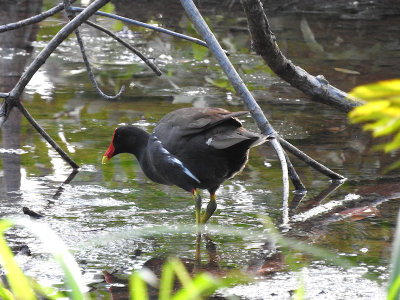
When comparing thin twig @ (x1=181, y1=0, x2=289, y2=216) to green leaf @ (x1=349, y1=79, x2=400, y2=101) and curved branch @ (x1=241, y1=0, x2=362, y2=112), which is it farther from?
green leaf @ (x1=349, y1=79, x2=400, y2=101)

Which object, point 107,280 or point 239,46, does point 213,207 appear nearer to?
A: point 107,280

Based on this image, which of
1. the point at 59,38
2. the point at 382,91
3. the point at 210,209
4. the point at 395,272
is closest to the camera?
the point at 382,91

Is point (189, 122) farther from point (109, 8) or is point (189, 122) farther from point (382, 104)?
point (109, 8)

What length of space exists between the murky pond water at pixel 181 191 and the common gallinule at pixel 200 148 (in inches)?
10.0

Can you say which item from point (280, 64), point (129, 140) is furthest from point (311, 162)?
point (129, 140)

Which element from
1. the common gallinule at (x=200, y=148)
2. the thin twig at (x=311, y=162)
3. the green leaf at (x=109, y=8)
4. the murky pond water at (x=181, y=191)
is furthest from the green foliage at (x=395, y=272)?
the green leaf at (x=109, y=8)

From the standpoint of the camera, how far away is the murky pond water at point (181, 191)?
150 inches

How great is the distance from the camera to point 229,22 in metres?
12.1

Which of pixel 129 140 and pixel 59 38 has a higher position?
pixel 59 38

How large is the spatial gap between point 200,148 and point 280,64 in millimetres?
888

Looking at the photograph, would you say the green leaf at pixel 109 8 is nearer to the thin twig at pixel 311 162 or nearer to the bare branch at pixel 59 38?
the thin twig at pixel 311 162

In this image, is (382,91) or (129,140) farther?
(129,140)

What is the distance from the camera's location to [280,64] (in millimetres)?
4906

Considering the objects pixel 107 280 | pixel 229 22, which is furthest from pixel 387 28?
pixel 107 280
